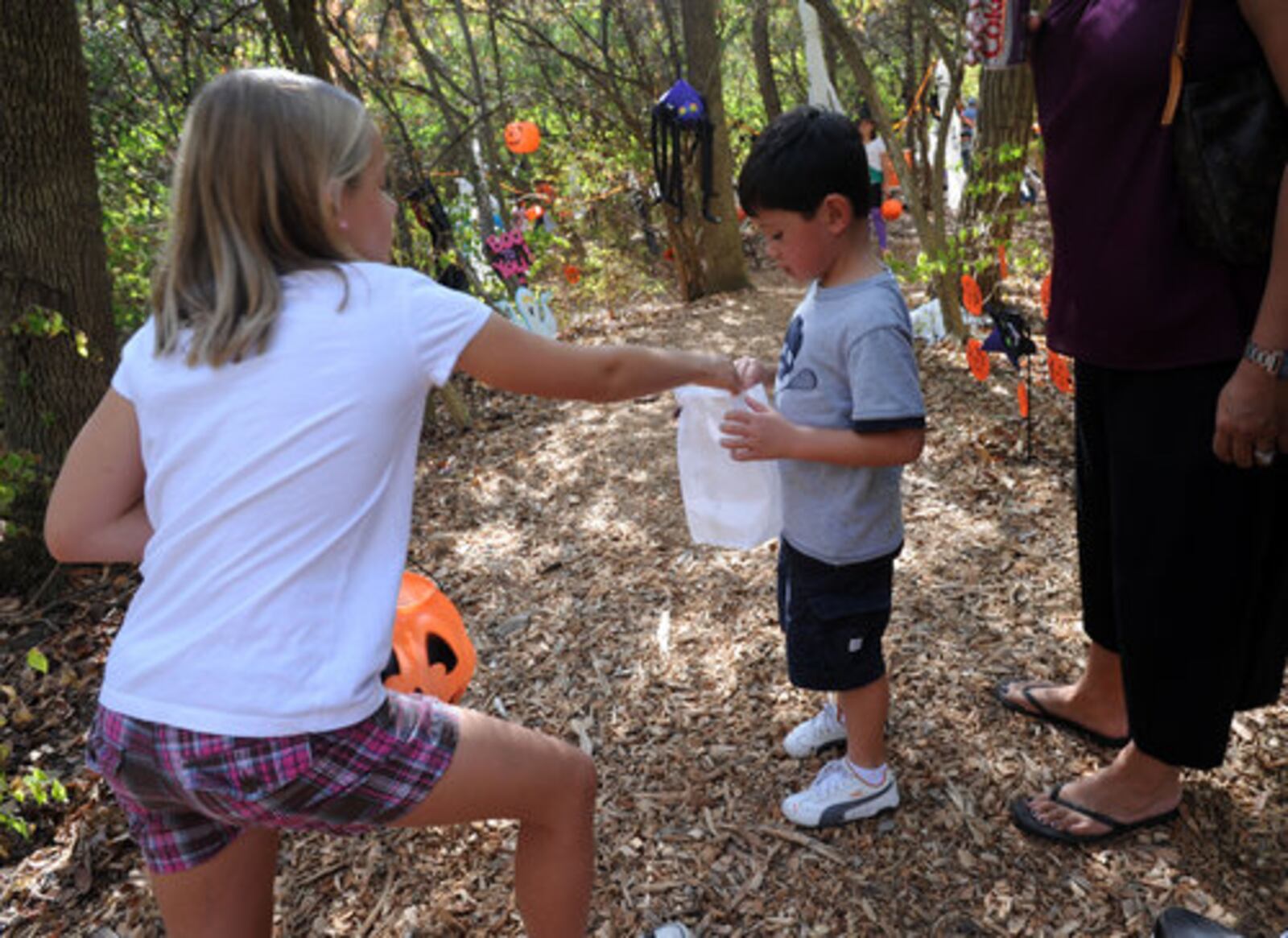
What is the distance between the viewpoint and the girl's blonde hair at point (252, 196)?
3.82ft

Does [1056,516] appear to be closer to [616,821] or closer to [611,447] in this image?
[616,821]

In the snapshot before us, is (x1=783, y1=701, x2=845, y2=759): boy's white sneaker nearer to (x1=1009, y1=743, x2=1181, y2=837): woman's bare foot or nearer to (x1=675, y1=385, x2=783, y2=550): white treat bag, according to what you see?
(x1=1009, y1=743, x2=1181, y2=837): woman's bare foot

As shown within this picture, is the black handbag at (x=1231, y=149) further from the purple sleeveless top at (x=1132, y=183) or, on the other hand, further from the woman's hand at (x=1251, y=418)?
the woman's hand at (x=1251, y=418)

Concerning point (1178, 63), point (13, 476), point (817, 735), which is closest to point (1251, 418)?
point (1178, 63)

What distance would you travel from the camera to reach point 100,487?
1290mm

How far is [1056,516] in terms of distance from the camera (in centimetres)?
325

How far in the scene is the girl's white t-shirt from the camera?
1.14 m

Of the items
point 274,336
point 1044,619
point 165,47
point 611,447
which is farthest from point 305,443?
point 165,47

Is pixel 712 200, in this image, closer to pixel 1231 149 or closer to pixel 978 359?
pixel 978 359

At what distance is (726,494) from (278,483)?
1.00 meters

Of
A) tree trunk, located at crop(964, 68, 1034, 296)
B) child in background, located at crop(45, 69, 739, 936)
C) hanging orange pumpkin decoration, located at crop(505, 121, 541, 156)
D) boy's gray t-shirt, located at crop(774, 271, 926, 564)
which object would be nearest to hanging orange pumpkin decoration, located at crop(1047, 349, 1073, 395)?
tree trunk, located at crop(964, 68, 1034, 296)

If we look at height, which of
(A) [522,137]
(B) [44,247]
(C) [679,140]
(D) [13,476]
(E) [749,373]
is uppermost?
(A) [522,137]

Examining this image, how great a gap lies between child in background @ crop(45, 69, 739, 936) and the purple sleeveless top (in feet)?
3.44

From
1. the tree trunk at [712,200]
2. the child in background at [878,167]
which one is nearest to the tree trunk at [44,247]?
the child in background at [878,167]
